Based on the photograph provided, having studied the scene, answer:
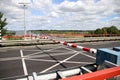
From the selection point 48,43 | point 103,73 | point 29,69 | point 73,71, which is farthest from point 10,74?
point 48,43

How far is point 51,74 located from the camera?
2.62 metres

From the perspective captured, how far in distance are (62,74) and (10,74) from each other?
201 inches

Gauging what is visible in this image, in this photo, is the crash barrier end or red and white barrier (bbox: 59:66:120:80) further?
the crash barrier end

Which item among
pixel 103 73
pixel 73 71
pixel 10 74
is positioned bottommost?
pixel 10 74

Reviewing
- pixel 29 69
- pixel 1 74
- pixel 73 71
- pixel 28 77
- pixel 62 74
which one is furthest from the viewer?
pixel 29 69

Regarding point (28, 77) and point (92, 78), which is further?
point (28, 77)

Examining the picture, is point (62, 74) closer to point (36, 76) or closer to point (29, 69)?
point (36, 76)

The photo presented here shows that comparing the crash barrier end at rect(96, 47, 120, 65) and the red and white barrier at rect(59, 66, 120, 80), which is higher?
the crash barrier end at rect(96, 47, 120, 65)

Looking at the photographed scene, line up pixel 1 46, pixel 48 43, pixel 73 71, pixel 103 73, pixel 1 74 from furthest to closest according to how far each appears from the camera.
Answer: pixel 48 43, pixel 1 46, pixel 1 74, pixel 73 71, pixel 103 73

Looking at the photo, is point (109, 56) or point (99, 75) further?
point (109, 56)

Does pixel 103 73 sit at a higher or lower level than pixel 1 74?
higher

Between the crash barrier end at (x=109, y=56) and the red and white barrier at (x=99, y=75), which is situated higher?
the crash barrier end at (x=109, y=56)

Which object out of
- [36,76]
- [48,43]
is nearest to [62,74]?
[36,76]

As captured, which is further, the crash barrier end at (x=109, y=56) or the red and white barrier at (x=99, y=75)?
the crash barrier end at (x=109, y=56)
